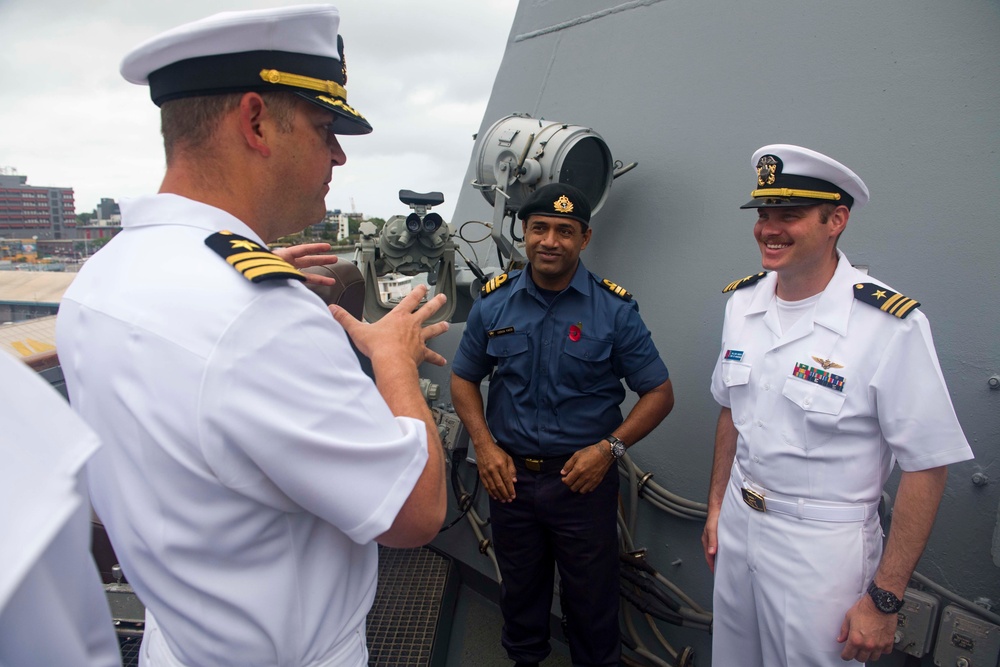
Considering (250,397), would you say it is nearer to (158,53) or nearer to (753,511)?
(158,53)

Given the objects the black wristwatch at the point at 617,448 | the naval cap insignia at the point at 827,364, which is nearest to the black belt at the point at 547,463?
the black wristwatch at the point at 617,448

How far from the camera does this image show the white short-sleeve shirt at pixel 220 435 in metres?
0.78

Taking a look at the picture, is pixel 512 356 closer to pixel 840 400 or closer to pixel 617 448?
pixel 617 448

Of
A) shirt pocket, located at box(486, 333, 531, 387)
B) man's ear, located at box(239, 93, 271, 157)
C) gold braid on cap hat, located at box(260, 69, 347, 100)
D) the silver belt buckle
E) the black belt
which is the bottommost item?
the black belt

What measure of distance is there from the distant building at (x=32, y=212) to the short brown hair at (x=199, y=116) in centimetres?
286

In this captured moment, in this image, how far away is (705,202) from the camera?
2162mm

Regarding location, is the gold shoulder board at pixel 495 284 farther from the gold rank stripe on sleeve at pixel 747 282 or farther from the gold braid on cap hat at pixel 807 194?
the gold braid on cap hat at pixel 807 194

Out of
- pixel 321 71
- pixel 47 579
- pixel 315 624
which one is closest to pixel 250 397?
pixel 47 579

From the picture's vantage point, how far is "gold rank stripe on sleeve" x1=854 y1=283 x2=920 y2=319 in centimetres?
142

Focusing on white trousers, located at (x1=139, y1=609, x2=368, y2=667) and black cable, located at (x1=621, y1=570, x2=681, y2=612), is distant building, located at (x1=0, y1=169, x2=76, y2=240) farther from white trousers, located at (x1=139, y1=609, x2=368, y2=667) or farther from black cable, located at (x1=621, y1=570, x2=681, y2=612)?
black cable, located at (x1=621, y1=570, x2=681, y2=612)

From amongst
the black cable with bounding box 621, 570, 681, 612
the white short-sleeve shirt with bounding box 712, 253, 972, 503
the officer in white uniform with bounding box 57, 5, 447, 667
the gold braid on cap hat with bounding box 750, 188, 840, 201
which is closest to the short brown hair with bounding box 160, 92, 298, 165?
the officer in white uniform with bounding box 57, 5, 447, 667

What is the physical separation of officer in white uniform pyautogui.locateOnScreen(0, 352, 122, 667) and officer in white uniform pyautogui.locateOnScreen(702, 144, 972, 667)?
1.45 m

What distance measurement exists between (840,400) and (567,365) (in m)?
0.82

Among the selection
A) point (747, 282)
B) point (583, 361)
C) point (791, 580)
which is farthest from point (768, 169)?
point (791, 580)
